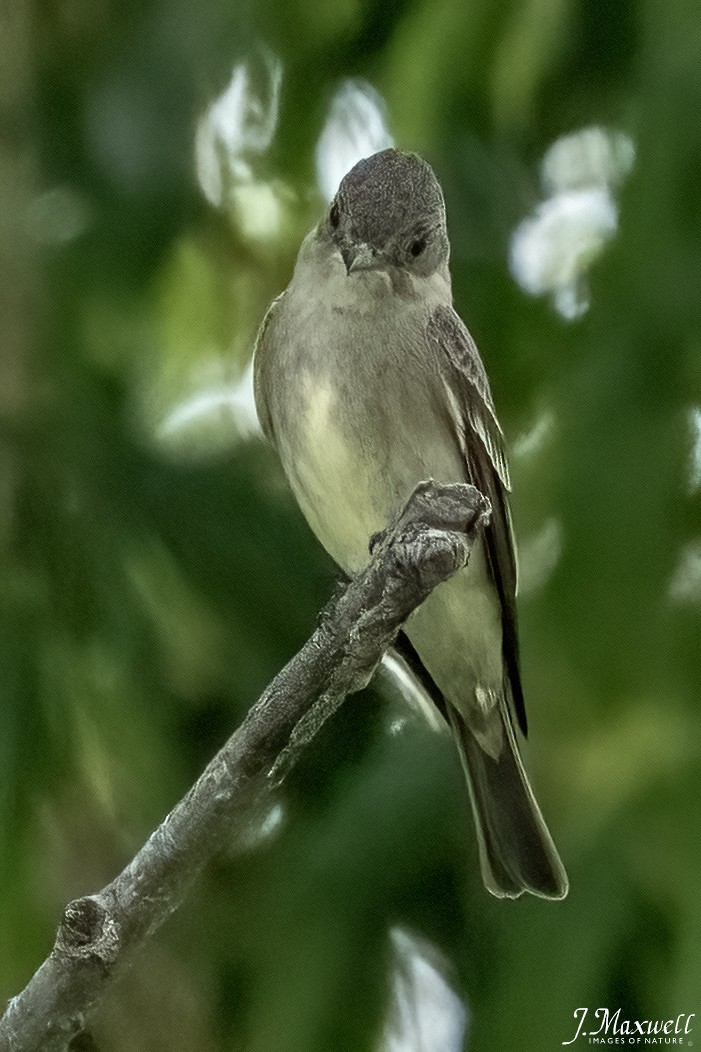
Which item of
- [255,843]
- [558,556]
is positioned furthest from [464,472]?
[255,843]

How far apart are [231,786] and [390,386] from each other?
0.45 metres

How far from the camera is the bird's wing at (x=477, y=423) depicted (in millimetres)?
1271

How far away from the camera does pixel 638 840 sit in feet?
4.03

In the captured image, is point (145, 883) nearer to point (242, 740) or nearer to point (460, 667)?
point (242, 740)

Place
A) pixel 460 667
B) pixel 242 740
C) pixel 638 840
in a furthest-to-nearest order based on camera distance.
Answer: pixel 460 667 → pixel 638 840 → pixel 242 740

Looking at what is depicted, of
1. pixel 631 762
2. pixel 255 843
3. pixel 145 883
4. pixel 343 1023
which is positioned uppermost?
pixel 631 762

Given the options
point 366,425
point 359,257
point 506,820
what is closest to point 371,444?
point 366,425

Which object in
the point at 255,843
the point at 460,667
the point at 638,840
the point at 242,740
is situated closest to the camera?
the point at 242,740

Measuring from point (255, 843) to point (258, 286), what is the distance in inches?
20.8

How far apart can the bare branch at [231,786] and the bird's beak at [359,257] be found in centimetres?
36

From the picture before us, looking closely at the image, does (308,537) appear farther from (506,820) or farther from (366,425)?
(506,820)

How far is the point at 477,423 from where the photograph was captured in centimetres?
128

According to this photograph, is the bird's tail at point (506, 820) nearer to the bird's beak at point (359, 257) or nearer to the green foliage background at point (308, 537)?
the green foliage background at point (308, 537)

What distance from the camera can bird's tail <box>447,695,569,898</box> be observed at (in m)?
1.29
